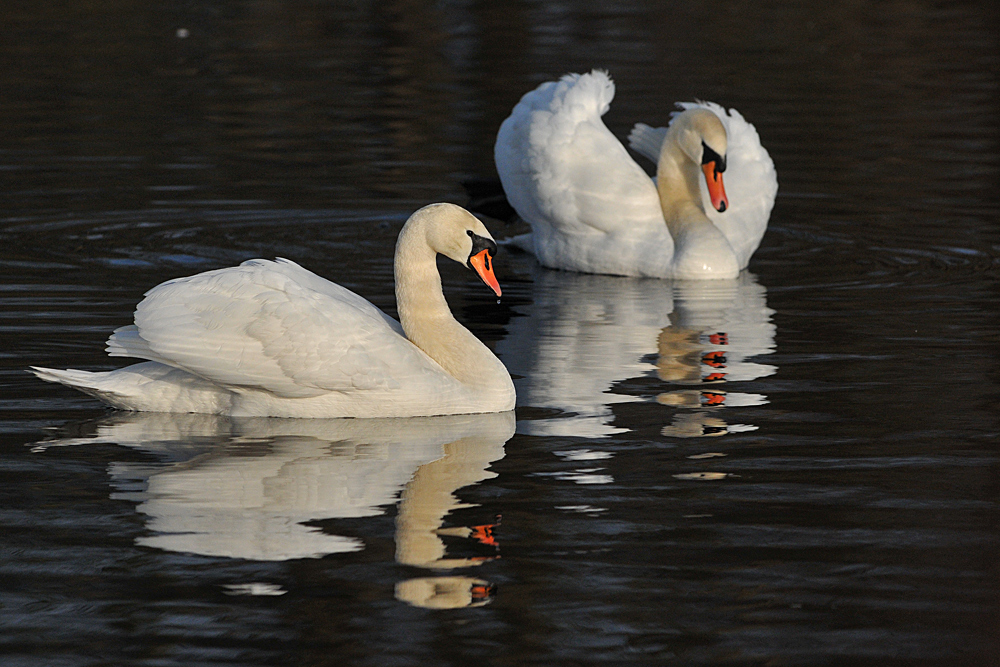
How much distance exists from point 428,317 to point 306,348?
2.29 ft

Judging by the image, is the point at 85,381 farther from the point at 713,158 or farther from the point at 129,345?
the point at 713,158

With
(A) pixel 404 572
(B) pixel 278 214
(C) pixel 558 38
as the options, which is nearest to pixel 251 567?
(A) pixel 404 572

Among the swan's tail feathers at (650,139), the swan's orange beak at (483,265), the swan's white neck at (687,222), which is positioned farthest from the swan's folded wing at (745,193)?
the swan's orange beak at (483,265)

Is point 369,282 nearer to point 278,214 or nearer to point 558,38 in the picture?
point 278,214

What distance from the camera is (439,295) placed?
7.99 m

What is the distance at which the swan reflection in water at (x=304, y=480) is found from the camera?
5977 millimetres

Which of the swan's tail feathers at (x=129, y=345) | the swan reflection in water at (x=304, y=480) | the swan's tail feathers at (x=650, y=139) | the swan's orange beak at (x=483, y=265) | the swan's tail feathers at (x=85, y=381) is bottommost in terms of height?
the swan reflection in water at (x=304, y=480)

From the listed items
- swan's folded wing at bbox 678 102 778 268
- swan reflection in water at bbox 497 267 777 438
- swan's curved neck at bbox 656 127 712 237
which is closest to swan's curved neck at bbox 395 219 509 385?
swan reflection in water at bbox 497 267 777 438

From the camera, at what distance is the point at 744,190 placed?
12500 mm

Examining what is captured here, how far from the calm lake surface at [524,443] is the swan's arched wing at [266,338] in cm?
28

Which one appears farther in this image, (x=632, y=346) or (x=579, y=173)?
(x=579, y=173)

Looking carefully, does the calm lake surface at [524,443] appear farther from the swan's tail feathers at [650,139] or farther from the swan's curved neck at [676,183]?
the swan's tail feathers at [650,139]

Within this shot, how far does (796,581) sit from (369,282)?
588cm

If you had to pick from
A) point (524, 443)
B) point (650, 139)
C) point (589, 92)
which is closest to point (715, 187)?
point (589, 92)
